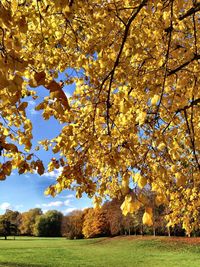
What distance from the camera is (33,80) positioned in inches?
131

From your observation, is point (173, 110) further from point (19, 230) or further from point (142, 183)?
point (19, 230)

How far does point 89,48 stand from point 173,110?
6.83 ft

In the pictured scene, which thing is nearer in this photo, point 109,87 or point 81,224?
point 109,87

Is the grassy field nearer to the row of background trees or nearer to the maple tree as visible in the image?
the row of background trees

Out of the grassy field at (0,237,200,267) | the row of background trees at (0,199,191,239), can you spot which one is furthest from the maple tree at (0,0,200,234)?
the row of background trees at (0,199,191,239)

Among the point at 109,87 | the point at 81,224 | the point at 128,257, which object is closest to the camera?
the point at 109,87

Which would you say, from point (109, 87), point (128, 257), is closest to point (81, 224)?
point (128, 257)

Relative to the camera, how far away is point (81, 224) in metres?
89.2

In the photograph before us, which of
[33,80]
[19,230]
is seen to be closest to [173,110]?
[33,80]

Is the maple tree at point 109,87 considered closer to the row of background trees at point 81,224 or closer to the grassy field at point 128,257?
the grassy field at point 128,257

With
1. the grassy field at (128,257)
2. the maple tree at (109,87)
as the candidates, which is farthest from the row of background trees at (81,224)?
the maple tree at (109,87)

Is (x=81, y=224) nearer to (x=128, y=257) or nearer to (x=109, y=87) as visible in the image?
(x=128, y=257)

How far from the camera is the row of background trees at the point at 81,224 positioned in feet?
196

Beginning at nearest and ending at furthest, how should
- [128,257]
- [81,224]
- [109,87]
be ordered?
[109,87] < [128,257] < [81,224]
